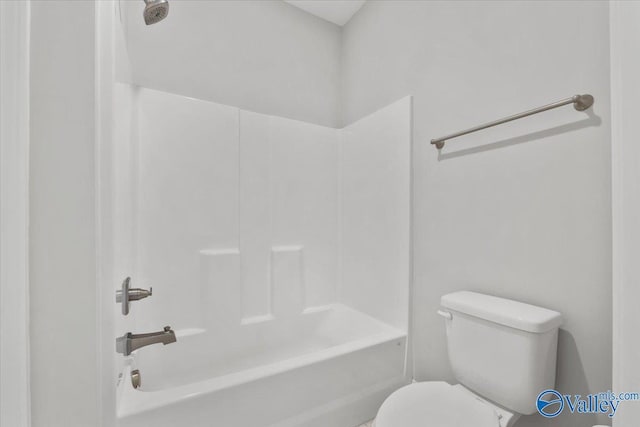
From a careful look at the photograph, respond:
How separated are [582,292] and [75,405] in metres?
1.48

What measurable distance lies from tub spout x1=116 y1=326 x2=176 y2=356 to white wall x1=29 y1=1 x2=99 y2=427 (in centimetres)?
36

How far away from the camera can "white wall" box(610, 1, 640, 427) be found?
530 mm

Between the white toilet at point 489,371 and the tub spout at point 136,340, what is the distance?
802mm

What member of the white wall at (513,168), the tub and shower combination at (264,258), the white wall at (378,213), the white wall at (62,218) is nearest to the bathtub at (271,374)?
the tub and shower combination at (264,258)

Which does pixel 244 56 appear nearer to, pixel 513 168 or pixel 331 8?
pixel 331 8

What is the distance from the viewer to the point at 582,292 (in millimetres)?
990

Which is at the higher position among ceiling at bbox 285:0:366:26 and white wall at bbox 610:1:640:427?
ceiling at bbox 285:0:366:26

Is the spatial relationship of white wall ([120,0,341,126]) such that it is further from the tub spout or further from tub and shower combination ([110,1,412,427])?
the tub spout

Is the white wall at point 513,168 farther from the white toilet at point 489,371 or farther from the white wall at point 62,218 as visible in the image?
the white wall at point 62,218

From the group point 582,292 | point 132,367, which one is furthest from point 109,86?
point 582,292

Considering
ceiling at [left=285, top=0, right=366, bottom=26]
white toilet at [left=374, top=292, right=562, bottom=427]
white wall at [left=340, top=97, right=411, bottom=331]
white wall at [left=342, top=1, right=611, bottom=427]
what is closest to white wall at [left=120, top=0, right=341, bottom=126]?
ceiling at [left=285, top=0, right=366, bottom=26]

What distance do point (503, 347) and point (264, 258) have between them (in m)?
1.40

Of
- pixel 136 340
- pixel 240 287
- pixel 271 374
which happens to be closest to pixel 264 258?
pixel 240 287

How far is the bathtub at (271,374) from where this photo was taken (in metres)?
1.11
